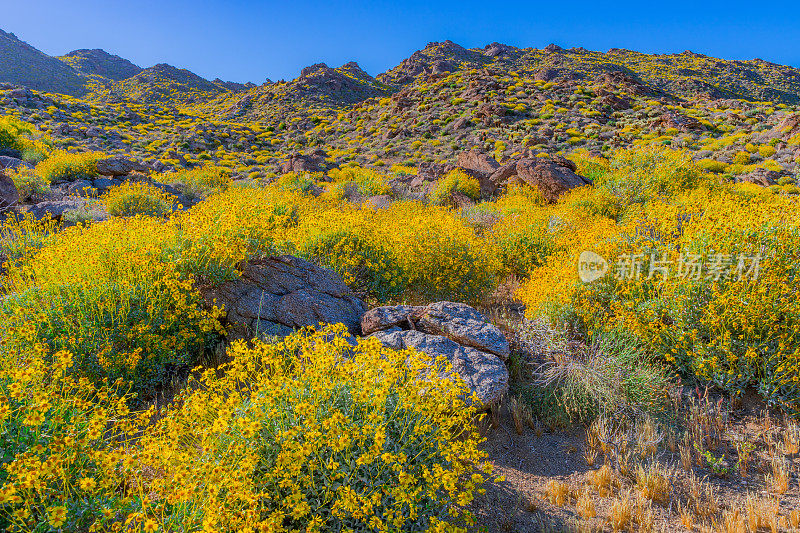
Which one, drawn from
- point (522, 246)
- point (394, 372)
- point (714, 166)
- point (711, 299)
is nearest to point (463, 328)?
point (394, 372)

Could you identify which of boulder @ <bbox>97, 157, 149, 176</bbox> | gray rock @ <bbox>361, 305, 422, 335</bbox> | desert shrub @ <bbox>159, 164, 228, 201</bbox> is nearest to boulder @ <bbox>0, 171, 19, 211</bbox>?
desert shrub @ <bbox>159, 164, 228, 201</bbox>

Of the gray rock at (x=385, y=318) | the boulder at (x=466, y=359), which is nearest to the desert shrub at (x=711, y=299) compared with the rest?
the boulder at (x=466, y=359)

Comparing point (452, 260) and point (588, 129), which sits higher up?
point (588, 129)

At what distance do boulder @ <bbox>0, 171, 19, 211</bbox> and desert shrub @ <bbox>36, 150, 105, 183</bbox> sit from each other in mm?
3923

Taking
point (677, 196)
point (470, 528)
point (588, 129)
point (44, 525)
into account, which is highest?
point (588, 129)

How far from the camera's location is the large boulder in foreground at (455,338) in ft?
12.7

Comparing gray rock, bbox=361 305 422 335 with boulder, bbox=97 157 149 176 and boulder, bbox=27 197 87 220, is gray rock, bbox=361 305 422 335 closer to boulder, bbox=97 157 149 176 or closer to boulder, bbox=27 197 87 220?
boulder, bbox=27 197 87 220

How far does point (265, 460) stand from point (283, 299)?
2.78 metres

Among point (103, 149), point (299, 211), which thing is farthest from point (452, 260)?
point (103, 149)

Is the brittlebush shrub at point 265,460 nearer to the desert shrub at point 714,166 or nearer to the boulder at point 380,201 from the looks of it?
the boulder at point 380,201

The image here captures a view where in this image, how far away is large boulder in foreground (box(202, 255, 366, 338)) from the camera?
15.3 ft

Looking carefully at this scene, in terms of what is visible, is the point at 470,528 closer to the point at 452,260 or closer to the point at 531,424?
the point at 531,424

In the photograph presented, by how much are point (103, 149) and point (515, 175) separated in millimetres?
24196

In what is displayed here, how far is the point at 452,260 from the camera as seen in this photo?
640 centimetres
